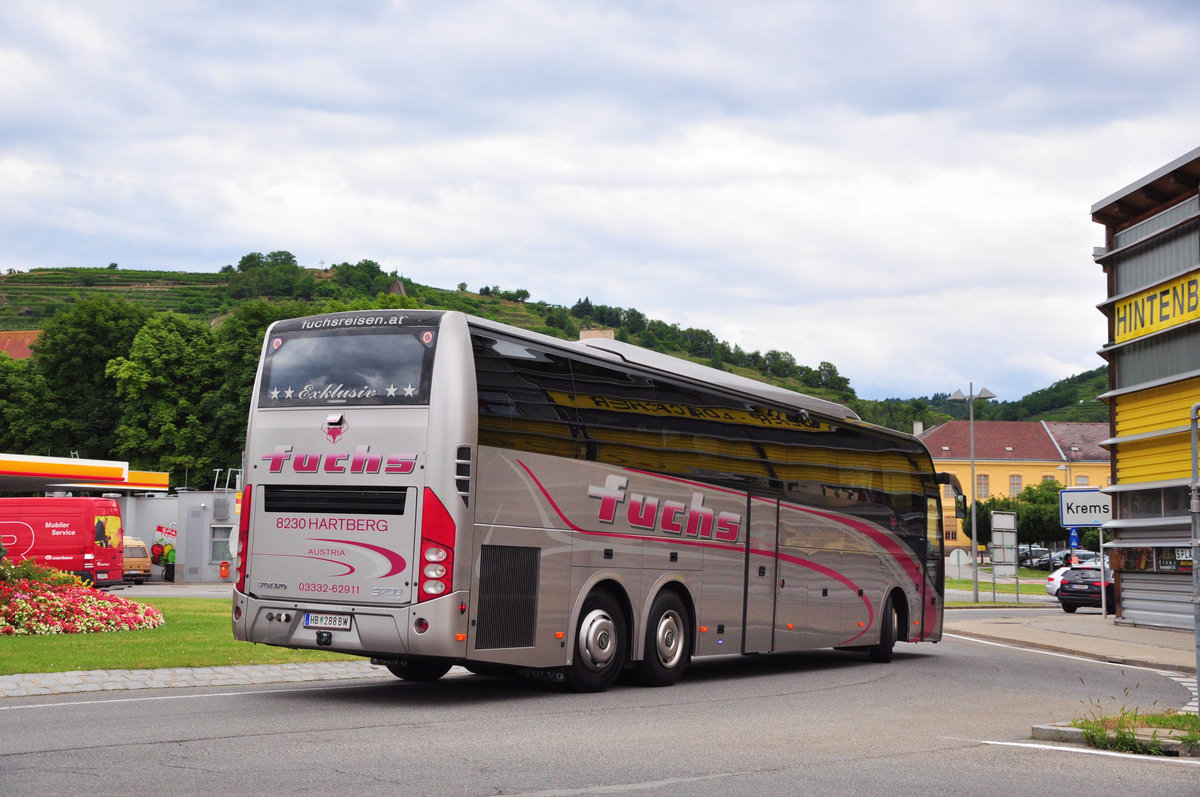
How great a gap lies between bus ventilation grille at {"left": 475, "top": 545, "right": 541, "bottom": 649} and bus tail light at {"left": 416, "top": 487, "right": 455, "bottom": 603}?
0.44 meters

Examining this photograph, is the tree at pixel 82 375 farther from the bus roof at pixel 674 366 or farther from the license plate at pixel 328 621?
the license plate at pixel 328 621

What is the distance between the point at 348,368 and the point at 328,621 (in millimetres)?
2421

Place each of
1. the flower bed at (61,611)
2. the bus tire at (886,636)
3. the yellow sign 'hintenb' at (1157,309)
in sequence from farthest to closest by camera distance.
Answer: the yellow sign 'hintenb' at (1157,309)
the bus tire at (886,636)
the flower bed at (61,611)

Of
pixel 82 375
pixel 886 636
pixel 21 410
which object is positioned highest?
pixel 82 375

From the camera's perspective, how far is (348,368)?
12070 millimetres

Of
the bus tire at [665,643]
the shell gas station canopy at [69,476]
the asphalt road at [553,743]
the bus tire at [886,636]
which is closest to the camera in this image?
the asphalt road at [553,743]

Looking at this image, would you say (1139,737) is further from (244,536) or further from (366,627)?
(244,536)

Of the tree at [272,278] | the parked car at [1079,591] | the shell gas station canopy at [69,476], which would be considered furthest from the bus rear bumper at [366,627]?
the tree at [272,278]

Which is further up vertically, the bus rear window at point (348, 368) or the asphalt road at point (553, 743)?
the bus rear window at point (348, 368)

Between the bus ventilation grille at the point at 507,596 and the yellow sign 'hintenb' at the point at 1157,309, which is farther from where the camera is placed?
the yellow sign 'hintenb' at the point at 1157,309

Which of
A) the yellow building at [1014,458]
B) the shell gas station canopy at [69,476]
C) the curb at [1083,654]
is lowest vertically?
the curb at [1083,654]

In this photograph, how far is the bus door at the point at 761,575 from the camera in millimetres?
16219

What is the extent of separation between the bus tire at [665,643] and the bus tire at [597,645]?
0.53m

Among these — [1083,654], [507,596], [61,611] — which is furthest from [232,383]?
[507,596]
